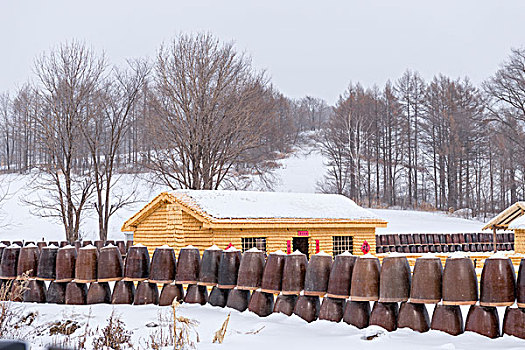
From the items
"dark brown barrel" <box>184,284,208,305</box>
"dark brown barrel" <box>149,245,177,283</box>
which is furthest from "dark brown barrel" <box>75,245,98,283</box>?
"dark brown barrel" <box>184,284,208,305</box>

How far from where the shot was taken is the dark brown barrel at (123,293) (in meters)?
8.80

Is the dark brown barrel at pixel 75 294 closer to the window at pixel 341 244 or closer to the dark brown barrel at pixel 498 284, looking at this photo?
the dark brown barrel at pixel 498 284

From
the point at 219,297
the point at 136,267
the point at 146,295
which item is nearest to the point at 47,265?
the point at 136,267

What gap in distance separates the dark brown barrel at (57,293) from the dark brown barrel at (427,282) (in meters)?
5.73

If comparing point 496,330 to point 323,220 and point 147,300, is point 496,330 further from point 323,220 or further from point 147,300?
point 323,220

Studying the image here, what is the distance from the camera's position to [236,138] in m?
31.1

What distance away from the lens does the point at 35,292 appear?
366 inches

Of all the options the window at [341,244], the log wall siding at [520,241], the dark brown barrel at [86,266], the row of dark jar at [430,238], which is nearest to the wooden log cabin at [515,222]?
the log wall siding at [520,241]

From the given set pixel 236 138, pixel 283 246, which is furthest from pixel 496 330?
pixel 236 138

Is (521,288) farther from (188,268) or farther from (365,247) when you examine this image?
(365,247)

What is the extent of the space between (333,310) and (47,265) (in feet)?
16.5

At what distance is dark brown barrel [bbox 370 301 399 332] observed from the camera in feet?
22.0

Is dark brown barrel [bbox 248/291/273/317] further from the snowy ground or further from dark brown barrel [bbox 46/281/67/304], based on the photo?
dark brown barrel [bbox 46/281/67/304]

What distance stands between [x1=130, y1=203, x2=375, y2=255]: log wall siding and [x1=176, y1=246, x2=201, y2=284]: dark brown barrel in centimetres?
882
